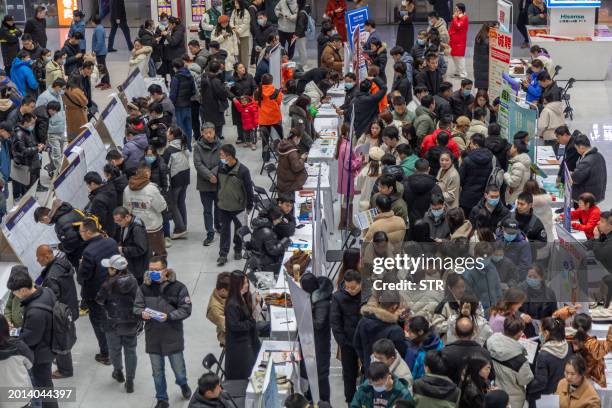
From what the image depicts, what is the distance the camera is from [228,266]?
1416 cm

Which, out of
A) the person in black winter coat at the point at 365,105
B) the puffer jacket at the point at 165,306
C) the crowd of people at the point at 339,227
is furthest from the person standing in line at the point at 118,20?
the puffer jacket at the point at 165,306

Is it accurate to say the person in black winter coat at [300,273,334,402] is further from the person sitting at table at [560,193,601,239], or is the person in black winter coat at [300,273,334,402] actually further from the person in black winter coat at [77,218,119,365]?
the person sitting at table at [560,193,601,239]

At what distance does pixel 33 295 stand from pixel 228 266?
4.22m

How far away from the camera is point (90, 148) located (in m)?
15.0

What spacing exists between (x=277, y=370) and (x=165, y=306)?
121 cm

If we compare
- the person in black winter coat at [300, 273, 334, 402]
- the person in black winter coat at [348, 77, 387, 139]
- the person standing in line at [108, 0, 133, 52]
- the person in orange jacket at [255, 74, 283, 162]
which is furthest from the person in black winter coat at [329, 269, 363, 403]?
the person standing in line at [108, 0, 133, 52]

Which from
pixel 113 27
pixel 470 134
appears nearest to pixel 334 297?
pixel 470 134

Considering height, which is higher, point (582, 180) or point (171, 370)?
point (582, 180)

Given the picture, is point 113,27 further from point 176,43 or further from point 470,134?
point 470,134

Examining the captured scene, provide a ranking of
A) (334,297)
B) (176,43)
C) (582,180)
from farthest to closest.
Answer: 1. (176,43)
2. (582,180)
3. (334,297)

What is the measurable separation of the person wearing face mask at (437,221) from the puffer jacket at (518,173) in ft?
5.01

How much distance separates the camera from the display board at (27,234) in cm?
1223

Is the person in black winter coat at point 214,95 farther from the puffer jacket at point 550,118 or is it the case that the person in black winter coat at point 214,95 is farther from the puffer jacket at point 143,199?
the puffer jacket at point 550,118

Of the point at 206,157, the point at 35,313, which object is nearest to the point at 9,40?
the point at 206,157
